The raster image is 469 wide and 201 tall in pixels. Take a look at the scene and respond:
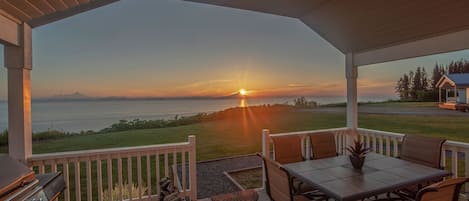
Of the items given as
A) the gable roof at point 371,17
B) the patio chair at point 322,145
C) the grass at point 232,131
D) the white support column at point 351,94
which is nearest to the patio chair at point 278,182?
the patio chair at point 322,145

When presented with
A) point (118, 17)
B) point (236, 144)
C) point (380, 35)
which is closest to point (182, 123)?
point (236, 144)

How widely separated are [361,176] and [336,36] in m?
2.75

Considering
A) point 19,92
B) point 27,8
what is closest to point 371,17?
point 27,8

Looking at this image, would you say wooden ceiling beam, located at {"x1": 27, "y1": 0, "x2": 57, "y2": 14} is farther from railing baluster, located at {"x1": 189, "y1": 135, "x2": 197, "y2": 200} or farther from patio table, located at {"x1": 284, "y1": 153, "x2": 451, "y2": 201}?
patio table, located at {"x1": 284, "y1": 153, "x2": 451, "y2": 201}

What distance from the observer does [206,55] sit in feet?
23.3

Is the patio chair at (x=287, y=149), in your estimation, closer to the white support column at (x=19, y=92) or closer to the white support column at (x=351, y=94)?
the white support column at (x=351, y=94)

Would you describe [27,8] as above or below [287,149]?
above

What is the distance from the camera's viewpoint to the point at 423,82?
649 centimetres

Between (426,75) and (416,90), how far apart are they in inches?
17.9

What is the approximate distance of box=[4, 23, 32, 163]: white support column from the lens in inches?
106

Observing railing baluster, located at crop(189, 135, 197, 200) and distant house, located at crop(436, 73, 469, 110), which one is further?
distant house, located at crop(436, 73, 469, 110)

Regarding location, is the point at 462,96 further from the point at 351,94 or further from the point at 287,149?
the point at 287,149

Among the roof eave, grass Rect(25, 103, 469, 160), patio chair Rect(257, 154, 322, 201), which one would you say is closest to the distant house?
grass Rect(25, 103, 469, 160)

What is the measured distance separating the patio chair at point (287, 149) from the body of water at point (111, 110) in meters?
4.07
